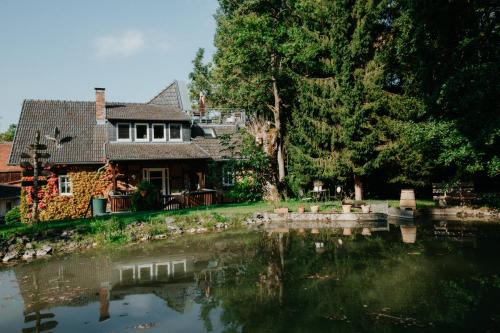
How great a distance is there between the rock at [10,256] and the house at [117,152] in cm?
831

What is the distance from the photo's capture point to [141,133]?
2628 centimetres

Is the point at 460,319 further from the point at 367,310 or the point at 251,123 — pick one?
the point at 251,123

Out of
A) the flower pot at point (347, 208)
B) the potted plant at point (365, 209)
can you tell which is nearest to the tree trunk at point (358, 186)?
the potted plant at point (365, 209)

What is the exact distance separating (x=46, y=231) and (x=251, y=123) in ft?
56.2

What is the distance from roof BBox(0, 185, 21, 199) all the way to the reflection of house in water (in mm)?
32136

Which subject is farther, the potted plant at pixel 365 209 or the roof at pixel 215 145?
the roof at pixel 215 145

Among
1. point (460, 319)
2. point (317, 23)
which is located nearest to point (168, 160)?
point (317, 23)

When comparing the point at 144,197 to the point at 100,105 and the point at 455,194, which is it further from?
the point at 455,194

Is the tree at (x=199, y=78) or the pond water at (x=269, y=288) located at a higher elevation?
the tree at (x=199, y=78)

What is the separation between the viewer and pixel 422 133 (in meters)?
18.8

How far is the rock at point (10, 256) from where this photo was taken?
42.5 feet

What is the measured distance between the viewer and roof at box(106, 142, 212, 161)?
2331cm

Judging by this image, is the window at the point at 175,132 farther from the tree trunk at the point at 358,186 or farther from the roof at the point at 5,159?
the roof at the point at 5,159

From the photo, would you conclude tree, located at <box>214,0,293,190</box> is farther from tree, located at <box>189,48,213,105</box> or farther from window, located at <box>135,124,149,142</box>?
tree, located at <box>189,48,213,105</box>
